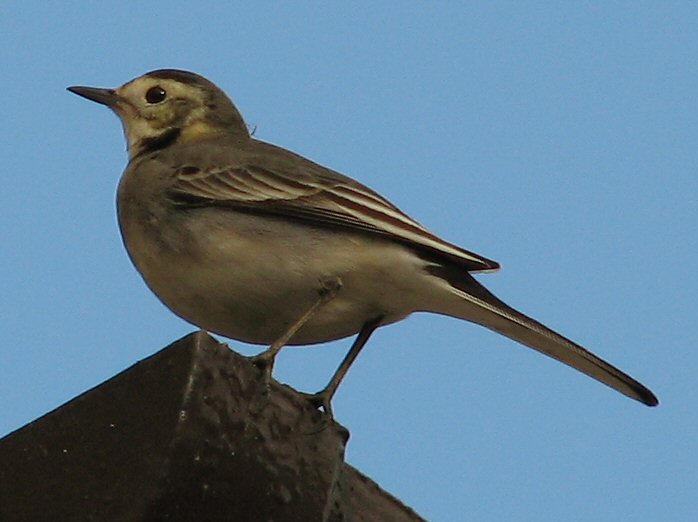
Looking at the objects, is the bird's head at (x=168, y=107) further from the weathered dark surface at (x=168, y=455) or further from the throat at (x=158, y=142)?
the weathered dark surface at (x=168, y=455)

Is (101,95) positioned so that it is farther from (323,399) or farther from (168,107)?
(323,399)

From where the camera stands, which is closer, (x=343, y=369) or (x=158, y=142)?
(x=343, y=369)

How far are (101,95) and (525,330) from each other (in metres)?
4.54

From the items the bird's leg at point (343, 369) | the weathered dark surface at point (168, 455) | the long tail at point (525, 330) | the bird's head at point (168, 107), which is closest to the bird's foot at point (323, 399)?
the bird's leg at point (343, 369)

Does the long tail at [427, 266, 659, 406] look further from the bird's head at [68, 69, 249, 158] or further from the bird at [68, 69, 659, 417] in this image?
the bird's head at [68, 69, 249, 158]

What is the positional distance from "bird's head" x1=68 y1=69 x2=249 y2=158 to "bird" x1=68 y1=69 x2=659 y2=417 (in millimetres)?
1793

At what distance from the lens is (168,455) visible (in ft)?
12.6

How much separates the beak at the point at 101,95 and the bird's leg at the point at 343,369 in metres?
3.52

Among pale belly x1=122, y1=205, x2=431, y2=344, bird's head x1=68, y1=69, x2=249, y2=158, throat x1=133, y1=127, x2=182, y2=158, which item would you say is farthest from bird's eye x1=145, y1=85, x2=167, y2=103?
pale belly x1=122, y1=205, x2=431, y2=344

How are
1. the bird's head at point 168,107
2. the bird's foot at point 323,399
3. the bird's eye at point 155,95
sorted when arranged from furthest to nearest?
the bird's eye at point 155,95 < the bird's head at point 168,107 < the bird's foot at point 323,399

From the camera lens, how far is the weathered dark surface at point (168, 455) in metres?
3.86

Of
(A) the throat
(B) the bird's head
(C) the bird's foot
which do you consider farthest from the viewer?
(B) the bird's head

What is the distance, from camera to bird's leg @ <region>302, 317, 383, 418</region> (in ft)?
23.4

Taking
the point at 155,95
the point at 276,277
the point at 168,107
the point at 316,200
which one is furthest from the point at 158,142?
the point at 276,277
